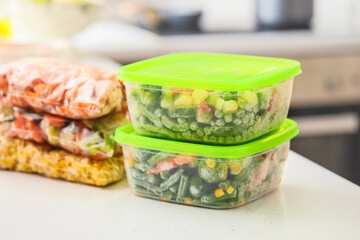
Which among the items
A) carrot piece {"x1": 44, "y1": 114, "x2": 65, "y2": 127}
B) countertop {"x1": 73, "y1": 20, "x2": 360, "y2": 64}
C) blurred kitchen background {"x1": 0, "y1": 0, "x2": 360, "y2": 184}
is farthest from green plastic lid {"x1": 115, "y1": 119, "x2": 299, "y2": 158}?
countertop {"x1": 73, "y1": 20, "x2": 360, "y2": 64}

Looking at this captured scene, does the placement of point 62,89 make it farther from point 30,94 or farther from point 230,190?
point 230,190

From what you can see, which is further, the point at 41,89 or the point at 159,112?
the point at 41,89

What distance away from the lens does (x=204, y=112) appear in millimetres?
814

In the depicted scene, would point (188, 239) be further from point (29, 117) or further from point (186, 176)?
point (29, 117)

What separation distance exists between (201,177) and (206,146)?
0.05 metres

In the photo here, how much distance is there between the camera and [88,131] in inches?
38.1

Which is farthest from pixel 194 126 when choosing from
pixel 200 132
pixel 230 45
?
pixel 230 45

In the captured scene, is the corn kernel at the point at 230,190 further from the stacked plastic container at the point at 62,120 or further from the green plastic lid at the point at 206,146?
the stacked plastic container at the point at 62,120

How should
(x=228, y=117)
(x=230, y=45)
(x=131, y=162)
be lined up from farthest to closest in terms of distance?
(x=230, y=45) < (x=131, y=162) < (x=228, y=117)

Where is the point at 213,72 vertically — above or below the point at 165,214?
above

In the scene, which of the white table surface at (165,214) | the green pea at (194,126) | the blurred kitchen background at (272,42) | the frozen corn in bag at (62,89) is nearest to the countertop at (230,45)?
the blurred kitchen background at (272,42)

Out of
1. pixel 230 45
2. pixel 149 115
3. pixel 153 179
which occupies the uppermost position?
pixel 149 115

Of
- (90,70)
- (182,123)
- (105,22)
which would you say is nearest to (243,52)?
(105,22)

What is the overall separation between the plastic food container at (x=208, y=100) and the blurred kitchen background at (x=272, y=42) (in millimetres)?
1025
